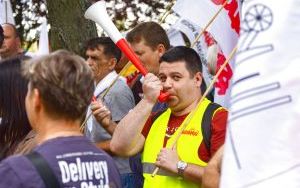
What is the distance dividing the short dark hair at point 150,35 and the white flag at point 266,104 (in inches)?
127

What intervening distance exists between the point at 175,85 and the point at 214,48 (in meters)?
0.92

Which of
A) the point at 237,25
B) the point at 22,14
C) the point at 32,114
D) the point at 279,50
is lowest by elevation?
the point at 22,14

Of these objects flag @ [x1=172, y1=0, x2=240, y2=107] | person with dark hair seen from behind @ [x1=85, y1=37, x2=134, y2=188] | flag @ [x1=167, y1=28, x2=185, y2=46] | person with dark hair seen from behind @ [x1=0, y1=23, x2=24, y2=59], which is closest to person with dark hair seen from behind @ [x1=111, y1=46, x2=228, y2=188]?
flag @ [x1=172, y1=0, x2=240, y2=107]

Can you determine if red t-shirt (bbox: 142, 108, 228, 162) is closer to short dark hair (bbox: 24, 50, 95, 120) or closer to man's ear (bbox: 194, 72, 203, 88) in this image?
man's ear (bbox: 194, 72, 203, 88)

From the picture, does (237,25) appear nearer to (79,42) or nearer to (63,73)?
(63,73)

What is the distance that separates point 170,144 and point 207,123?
0.25 m

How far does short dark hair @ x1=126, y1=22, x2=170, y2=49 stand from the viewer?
6.02 m

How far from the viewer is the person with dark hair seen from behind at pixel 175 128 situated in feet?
14.5

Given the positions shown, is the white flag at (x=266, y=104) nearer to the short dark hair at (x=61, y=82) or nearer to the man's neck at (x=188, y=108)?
the short dark hair at (x=61, y=82)

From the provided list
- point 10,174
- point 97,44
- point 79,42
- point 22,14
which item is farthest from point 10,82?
point 22,14

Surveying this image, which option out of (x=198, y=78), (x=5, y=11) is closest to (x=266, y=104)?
(x=198, y=78)

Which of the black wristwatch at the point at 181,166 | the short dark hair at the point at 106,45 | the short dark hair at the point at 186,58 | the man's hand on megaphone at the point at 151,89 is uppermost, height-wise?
the short dark hair at the point at 186,58

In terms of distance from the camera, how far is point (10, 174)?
294 cm

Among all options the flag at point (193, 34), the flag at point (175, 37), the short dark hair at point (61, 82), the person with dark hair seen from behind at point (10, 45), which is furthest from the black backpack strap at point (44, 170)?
the flag at point (175, 37)
